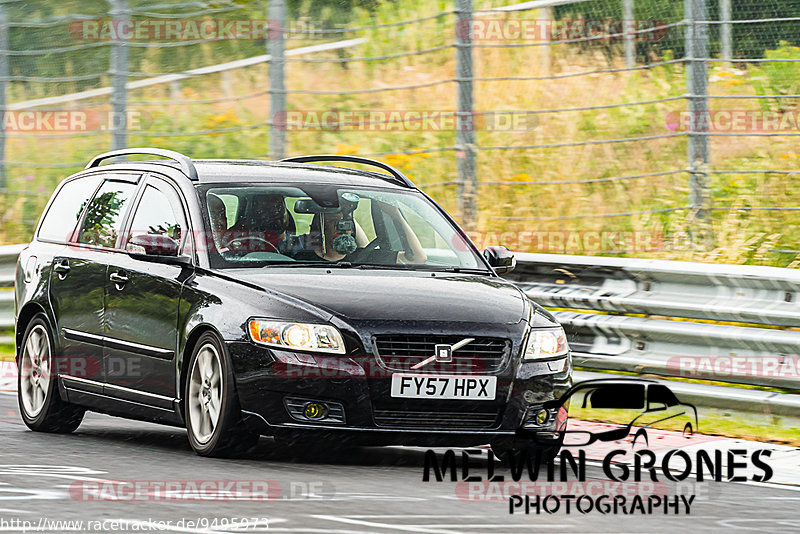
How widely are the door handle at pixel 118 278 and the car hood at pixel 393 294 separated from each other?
1039mm

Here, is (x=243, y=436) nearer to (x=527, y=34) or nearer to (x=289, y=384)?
(x=289, y=384)

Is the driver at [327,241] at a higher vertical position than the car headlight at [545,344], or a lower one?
higher

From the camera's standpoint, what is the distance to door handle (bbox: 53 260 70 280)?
1084 centimetres

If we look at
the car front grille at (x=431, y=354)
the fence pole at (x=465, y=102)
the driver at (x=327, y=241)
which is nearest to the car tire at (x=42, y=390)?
the driver at (x=327, y=241)

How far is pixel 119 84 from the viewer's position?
16859 mm

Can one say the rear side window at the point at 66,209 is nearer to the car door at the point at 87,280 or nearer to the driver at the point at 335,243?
the car door at the point at 87,280

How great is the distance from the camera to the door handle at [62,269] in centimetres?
1084

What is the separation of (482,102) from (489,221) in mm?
2559

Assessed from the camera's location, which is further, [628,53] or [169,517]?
[628,53]

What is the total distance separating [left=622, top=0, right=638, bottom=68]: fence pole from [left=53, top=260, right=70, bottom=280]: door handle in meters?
8.06

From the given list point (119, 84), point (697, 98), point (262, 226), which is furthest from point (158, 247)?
point (119, 84)

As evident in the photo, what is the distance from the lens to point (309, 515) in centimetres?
712

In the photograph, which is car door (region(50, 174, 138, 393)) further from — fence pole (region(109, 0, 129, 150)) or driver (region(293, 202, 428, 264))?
fence pole (region(109, 0, 129, 150))

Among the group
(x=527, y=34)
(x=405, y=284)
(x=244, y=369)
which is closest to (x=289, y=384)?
(x=244, y=369)
